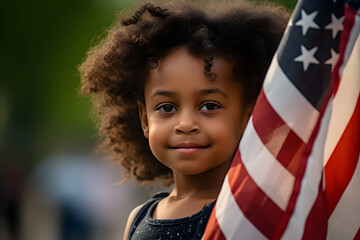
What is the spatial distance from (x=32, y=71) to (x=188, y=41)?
31.5 ft

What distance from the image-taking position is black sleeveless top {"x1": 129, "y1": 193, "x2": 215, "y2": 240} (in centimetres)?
264

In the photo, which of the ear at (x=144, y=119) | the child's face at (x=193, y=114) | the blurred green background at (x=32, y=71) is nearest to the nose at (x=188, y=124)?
the child's face at (x=193, y=114)

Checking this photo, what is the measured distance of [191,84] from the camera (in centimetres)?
262

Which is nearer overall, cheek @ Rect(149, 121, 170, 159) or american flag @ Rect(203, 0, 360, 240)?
american flag @ Rect(203, 0, 360, 240)

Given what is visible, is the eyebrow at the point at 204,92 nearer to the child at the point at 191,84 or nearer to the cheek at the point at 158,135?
the child at the point at 191,84

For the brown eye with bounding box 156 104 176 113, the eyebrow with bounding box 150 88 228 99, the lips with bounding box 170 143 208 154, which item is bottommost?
the lips with bounding box 170 143 208 154

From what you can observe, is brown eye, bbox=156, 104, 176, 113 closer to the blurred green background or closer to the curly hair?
the curly hair

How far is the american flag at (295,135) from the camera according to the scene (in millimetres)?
1944

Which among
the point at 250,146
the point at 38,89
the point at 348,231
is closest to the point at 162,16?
the point at 250,146

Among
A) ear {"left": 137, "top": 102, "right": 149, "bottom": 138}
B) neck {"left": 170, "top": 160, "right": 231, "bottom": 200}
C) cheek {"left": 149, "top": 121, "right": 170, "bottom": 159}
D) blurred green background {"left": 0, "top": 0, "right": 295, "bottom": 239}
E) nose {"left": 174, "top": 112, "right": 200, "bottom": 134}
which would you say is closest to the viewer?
nose {"left": 174, "top": 112, "right": 200, "bottom": 134}

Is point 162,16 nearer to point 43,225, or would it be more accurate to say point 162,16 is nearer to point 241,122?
point 241,122

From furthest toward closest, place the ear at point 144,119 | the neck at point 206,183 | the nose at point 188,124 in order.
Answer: the ear at point 144,119
the neck at point 206,183
the nose at point 188,124

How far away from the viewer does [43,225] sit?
1261 cm

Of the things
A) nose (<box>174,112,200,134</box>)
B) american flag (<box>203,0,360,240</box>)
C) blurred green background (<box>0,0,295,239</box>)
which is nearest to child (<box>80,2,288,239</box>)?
nose (<box>174,112,200,134</box>)
